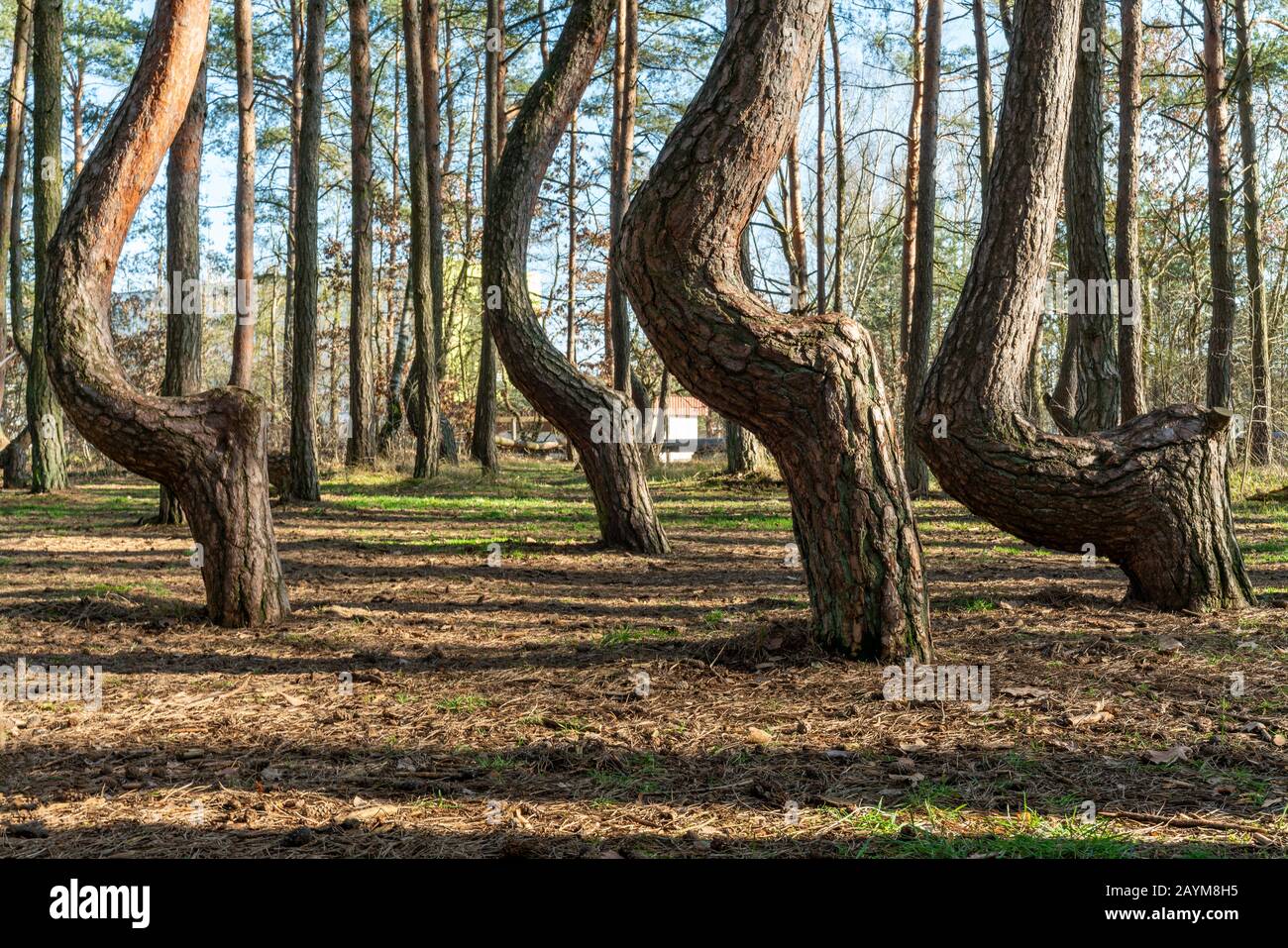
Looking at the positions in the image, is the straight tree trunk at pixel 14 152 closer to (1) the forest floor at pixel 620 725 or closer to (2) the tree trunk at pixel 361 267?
(2) the tree trunk at pixel 361 267

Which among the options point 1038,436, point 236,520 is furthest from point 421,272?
point 1038,436

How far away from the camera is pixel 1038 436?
6086 millimetres

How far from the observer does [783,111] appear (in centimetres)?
484

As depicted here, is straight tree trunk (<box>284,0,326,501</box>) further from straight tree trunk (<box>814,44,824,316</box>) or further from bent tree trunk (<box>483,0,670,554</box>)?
straight tree trunk (<box>814,44,824,316</box>)

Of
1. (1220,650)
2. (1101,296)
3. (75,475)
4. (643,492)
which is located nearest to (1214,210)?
(1101,296)

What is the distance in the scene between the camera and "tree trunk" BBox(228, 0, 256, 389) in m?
13.1

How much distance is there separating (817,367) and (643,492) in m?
5.00

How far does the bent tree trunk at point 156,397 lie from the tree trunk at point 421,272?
439 inches

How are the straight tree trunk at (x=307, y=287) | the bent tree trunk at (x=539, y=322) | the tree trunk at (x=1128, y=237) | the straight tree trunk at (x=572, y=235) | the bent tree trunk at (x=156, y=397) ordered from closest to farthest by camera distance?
the bent tree trunk at (x=156, y=397)
the bent tree trunk at (x=539, y=322)
the tree trunk at (x=1128, y=237)
the straight tree trunk at (x=307, y=287)
the straight tree trunk at (x=572, y=235)

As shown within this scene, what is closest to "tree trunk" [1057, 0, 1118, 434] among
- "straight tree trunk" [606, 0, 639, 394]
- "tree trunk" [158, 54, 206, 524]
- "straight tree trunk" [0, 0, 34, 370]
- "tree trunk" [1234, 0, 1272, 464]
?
"straight tree trunk" [606, 0, 639, 394]

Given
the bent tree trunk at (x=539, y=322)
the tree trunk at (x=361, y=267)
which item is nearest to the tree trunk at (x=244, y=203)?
the tree trunk at (x=361, y=267)

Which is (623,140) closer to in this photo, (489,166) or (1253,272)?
(489,166)

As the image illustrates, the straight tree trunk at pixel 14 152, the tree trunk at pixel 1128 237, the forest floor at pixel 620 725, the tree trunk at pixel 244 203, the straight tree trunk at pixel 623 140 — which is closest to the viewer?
the forest floor at pixel 620 725

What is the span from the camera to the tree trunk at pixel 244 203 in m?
13.1
